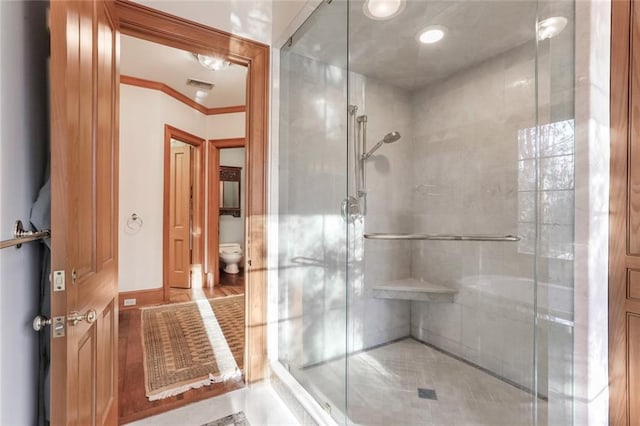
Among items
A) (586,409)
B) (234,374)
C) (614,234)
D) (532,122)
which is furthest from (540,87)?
(234,374)

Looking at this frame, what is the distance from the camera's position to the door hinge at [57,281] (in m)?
0.84

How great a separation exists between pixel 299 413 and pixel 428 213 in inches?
62.9

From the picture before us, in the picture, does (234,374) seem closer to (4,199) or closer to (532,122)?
(4,199)

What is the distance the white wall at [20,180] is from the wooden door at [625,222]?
1.93 meters

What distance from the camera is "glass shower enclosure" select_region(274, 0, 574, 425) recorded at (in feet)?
5.99

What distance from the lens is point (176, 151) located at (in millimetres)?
4605

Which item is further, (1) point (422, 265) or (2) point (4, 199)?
(1) point (422, 265)

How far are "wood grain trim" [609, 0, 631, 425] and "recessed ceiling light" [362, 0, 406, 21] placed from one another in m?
1.29

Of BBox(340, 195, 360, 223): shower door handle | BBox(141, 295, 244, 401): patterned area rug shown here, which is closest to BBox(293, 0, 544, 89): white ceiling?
BBox(340, 195, 360, 223): shower door handle

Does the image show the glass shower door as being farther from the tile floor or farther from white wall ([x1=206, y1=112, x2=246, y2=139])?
white wall ([x1=206, y1=112, x2=246, y2=139])

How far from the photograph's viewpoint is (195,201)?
4.47 m

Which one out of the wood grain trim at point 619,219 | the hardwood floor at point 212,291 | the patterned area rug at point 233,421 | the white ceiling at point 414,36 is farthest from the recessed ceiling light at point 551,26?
the hardwood floor at point 212,291

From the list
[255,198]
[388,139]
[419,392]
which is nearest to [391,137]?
[388,139]

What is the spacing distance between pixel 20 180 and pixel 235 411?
4.92ft
